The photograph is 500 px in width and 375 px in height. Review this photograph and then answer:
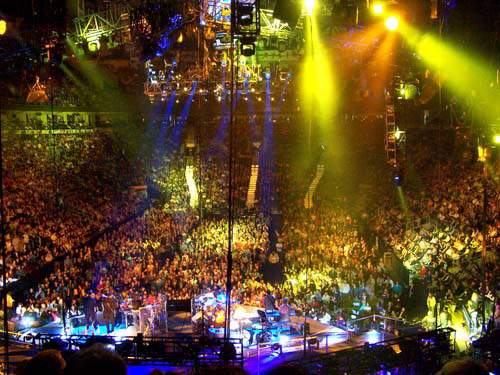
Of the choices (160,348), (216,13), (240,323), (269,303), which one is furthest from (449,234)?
(216,13)

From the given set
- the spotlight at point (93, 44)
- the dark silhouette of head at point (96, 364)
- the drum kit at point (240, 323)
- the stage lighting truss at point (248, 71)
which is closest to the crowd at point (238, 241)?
the drum kit at point (240, 323)

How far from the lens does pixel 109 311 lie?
8.95 metres

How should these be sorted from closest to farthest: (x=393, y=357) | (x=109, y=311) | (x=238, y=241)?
(x=393, y=357) < (x=109, y=311) < (x=238, y=241)

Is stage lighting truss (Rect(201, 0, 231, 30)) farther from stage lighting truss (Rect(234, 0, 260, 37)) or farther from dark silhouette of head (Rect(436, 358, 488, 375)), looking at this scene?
dark silhouette of head (Rect(436, 358, 488, 375))

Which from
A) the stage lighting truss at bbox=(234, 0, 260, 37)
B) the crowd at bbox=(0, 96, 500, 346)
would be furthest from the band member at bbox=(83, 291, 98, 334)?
the stage lighting truss at bbox=(234, 0, 260, 37)

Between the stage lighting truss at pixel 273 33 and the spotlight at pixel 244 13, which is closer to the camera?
the spotlight at pixel 244 13

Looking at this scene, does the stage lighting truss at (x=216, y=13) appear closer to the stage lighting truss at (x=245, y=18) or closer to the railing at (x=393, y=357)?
the stage lighting truss at (x=245, y=18)

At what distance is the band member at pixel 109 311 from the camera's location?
8922 millimetres

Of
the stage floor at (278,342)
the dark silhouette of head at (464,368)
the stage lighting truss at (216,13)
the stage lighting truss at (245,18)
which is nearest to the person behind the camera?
the dark silhouette of head at (464,368)

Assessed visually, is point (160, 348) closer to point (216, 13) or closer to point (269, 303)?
point (269, 303)

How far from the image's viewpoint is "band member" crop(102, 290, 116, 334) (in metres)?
8.92

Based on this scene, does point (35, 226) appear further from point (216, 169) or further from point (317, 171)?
point (317, 171)

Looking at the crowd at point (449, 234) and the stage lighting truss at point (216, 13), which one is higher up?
the stage lighting truss at point (216, 13)

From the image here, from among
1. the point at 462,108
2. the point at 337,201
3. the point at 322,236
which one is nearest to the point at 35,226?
the point at 322,236
